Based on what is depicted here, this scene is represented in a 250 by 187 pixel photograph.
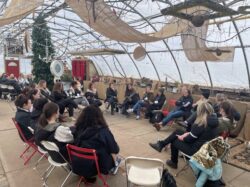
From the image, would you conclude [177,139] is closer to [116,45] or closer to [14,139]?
[14,139]

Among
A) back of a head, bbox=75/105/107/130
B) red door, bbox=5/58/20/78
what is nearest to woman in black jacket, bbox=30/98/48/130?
back of a head, bbox=75/105/107/130

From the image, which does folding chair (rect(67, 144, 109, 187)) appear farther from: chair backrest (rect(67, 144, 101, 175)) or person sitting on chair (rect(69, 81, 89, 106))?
person sitting on chair (rect(69, 81, 89, 106))

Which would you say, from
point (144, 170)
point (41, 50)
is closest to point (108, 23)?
point (144, 170)

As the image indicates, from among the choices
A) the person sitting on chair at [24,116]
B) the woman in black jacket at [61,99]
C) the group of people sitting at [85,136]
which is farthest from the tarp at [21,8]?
the woman in black jacket at [61,99]

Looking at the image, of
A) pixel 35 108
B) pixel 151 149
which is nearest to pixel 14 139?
pixel 35 108

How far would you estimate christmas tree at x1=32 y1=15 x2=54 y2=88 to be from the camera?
9.62 m

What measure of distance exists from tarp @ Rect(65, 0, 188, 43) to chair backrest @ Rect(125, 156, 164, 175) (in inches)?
110

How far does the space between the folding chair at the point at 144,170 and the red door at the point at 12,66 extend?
13.2 metres

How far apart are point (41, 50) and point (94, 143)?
8.38 meters

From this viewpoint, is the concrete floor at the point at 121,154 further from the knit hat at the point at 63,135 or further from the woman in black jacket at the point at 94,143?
the knit hat at the point at 63,135

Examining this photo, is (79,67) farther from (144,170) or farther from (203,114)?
(144,170)

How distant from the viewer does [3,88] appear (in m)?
9.87

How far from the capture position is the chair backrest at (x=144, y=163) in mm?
2578

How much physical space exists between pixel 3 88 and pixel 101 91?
4.37m
